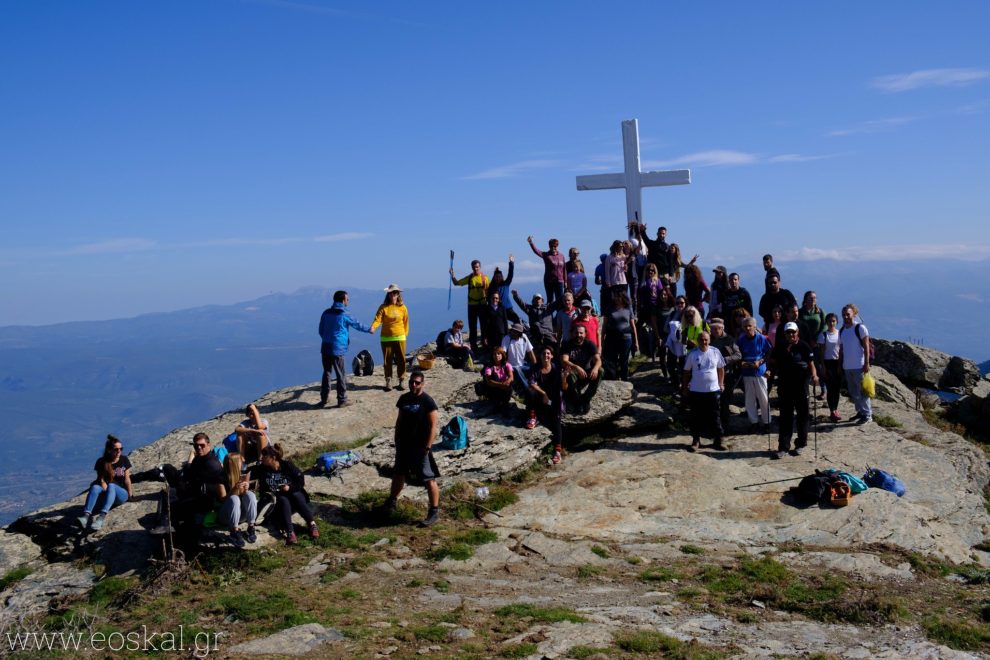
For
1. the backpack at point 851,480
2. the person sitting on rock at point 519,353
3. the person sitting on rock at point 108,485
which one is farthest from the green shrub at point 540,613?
the person sitting on rock at point 519,353

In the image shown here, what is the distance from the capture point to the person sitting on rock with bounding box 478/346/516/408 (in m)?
15.5

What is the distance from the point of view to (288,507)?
11.5 metres

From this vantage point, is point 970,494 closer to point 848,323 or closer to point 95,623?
point 848,323

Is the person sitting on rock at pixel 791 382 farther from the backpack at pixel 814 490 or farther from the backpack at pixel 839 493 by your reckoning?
the backpack at pixel 839 493

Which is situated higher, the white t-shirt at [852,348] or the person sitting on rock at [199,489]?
the white t-shirt at [852,348]

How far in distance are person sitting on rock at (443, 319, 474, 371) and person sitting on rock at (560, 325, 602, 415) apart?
5.51 metres

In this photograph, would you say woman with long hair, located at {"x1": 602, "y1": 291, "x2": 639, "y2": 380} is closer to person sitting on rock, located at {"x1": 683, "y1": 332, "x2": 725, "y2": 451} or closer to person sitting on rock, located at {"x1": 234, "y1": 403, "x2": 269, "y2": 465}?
person sitting on rock, located at {"x1": 683, "y1": 332, "x2": 725, "y2": 451}

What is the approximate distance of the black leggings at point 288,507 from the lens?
451 inches

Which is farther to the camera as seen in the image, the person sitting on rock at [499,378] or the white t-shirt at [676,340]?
the white t-shirt at [676,340]

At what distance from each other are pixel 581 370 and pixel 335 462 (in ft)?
16.3

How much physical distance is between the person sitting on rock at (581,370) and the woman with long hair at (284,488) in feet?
18.3

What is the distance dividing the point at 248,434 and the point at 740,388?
10664mm

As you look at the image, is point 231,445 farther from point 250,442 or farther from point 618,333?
point 618,333

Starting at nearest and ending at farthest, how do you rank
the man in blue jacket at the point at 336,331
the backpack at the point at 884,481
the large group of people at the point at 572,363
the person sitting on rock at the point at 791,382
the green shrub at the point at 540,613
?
1. the green shrub at the point at 540,613
2. the large group of people at the point at 572,363
3. the backpack at the point at 884,481
4. the person sitting on rock at the point at 791,382
5. the man in blue jacket at the point at 336,331
